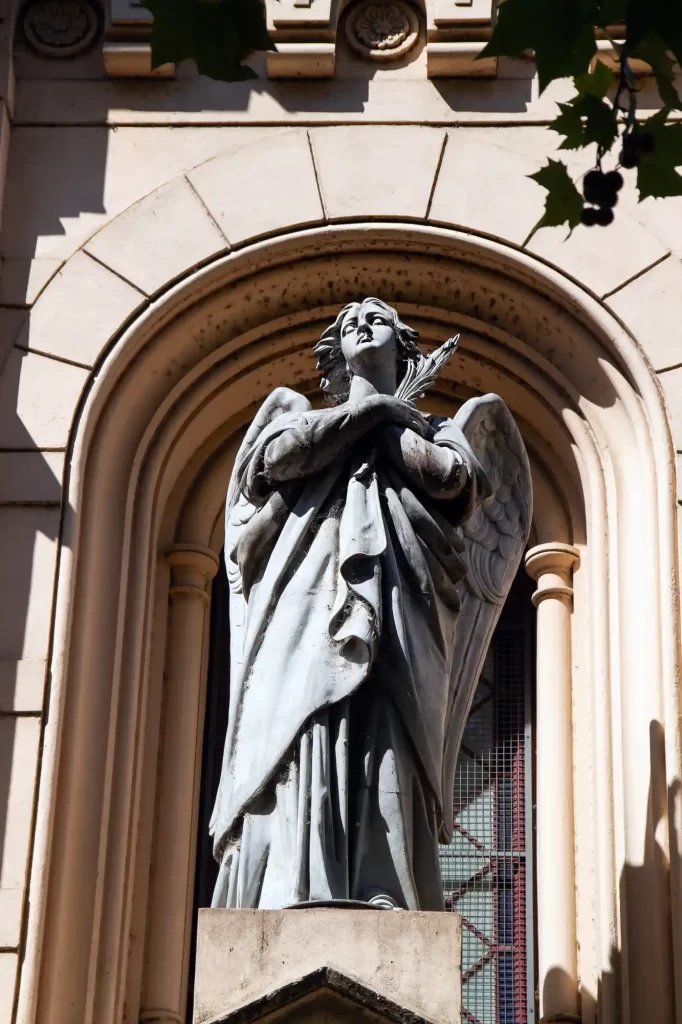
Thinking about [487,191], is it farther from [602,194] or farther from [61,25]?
[602,194]

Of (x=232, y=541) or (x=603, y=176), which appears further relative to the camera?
(x=232, y=541)

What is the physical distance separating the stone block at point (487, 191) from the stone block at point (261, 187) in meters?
0.46

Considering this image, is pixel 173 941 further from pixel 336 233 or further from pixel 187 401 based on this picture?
pixel 336 233

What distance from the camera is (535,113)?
7770 mm

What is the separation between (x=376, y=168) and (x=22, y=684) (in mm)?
2271

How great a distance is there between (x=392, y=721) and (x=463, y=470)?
0.73 m

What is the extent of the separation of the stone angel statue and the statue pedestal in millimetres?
145

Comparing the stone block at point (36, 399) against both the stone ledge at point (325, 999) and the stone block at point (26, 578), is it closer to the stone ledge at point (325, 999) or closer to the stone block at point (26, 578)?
the stone block at point (26, 578)

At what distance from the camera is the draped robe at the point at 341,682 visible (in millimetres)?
5555

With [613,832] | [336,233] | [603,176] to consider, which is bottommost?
[613,832]

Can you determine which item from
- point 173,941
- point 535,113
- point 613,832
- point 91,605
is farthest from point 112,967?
point 535,113

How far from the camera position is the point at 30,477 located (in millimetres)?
7141

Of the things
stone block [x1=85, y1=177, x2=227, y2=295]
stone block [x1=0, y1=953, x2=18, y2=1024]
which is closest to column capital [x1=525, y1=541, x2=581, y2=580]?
stone block [x1=85, y1=177, x2=227, y2=295]

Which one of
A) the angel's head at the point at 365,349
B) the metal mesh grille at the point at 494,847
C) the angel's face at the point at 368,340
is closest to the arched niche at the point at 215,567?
the metal mesh grille at the point at 494,847
